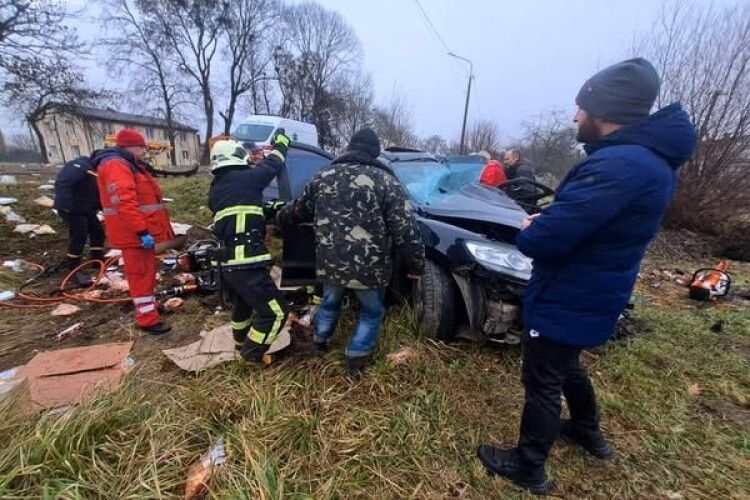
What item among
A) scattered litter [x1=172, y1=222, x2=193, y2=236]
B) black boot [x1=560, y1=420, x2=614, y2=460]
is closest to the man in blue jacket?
black boot [x1=560, y1=420, x2=614, y2=460]

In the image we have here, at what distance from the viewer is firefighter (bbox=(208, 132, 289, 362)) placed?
2.60 meters

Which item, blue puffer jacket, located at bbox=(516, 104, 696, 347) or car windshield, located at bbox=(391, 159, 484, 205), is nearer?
blue puffer jacket, located at bbox=(516, 104, 696, 347)

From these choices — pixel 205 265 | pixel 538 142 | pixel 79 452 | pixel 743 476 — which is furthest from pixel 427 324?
pixel 538 142

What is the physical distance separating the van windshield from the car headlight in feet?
49.7

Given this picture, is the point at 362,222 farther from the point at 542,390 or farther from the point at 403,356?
the point at 542,390

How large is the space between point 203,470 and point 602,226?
6.92 ft

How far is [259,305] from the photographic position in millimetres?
2654

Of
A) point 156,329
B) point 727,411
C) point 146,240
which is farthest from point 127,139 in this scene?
point 727,411

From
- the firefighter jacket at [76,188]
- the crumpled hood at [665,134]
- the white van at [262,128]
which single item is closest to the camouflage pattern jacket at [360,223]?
the crumpled hood at [665,134]

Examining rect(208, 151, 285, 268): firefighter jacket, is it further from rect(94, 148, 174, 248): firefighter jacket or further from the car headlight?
the car headlight

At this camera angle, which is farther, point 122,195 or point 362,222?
point 122,195

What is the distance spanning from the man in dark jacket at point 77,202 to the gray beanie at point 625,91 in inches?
210

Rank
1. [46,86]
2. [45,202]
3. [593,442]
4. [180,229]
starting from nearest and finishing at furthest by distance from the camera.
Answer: [593,442], [180,229], [45,202], [46,86]

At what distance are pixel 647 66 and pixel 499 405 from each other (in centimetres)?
202
